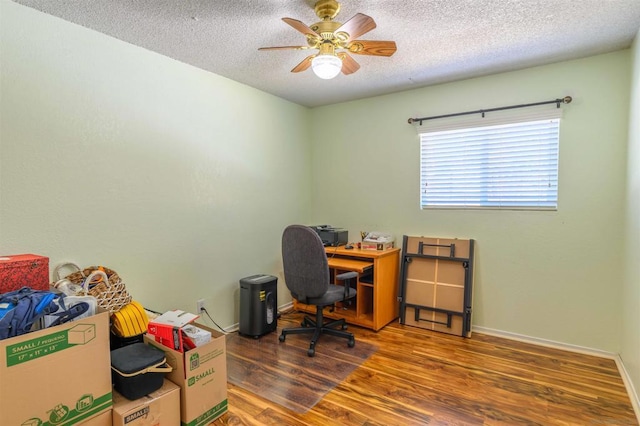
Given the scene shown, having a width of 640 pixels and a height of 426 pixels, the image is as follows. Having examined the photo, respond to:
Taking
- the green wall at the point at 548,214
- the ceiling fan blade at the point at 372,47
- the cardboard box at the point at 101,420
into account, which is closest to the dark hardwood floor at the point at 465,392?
the green wall at the point at 548,214

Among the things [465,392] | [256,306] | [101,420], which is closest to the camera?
[101,420]

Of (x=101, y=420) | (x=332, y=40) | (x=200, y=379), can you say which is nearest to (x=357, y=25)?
(x=332, y=40)

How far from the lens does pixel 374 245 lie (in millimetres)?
3562

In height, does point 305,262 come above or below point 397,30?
below

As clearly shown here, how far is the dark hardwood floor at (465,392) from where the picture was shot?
2.00 meters

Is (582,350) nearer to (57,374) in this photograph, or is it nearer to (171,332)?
(171,332)

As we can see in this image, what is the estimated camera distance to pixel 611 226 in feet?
8.86

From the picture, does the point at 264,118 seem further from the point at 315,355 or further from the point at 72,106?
the point at 315,355

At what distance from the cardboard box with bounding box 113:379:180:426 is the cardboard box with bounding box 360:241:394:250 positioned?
2.21 m

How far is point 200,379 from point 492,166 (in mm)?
2959

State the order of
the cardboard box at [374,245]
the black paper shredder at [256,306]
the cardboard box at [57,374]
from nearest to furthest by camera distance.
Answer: the cardboard box at [57,374] < the black paper shredder at [256,306] < the cardboard box at [374,245]

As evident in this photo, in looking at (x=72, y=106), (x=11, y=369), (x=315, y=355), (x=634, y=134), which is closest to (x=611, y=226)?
(x=634, y=134)

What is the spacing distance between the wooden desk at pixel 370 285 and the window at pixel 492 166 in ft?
2.59

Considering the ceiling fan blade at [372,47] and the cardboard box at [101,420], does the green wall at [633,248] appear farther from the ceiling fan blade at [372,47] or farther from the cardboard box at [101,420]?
the cardboard box at [101,420]
